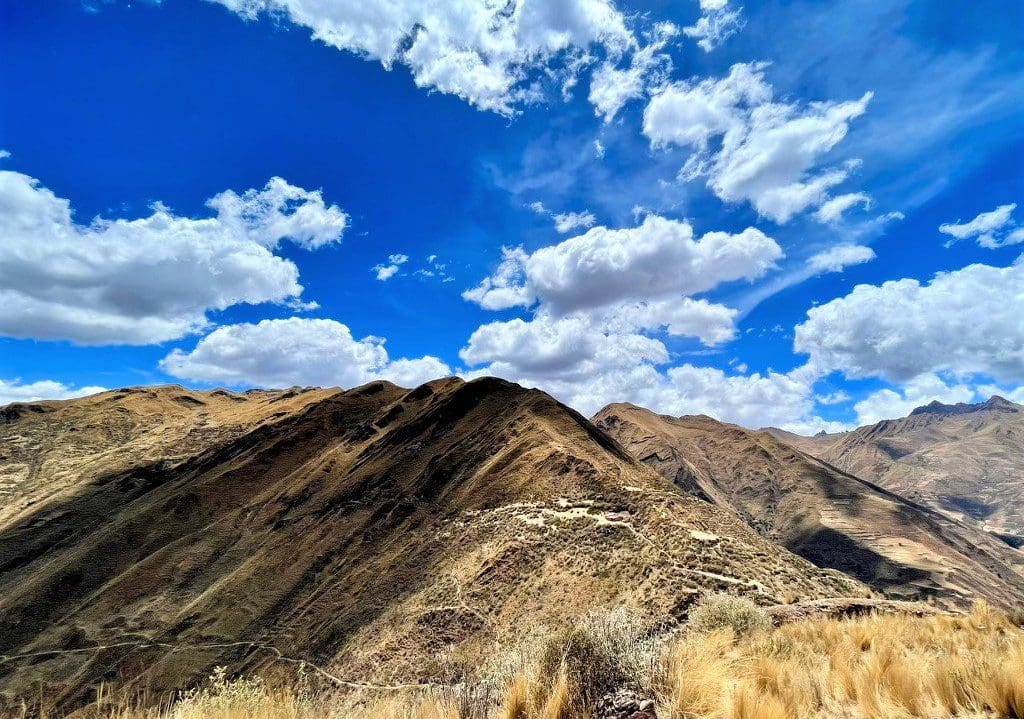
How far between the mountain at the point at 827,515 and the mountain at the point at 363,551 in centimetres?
5449

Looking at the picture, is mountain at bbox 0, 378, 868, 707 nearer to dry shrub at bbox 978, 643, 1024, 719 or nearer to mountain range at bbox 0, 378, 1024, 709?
mountain range at bbox 0, 378, 1024, 709

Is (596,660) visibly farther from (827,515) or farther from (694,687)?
(827,515)

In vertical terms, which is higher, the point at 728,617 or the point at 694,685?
the point at 694,685

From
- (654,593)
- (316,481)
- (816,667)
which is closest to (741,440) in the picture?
(316,481)

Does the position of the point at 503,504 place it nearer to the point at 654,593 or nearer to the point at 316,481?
the point at 654,593

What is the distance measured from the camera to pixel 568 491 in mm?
34469

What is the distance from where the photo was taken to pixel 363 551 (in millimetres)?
37719

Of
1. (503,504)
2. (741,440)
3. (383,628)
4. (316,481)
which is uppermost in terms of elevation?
(741,440)

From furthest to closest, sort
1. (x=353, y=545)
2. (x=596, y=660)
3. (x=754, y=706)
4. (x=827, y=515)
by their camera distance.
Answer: (x=827, y=515)
(x=353, y=545)
(x=596, y=660)
(x=754, y=706)

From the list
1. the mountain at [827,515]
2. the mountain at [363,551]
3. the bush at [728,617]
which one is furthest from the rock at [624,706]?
the mountain at [827,515]

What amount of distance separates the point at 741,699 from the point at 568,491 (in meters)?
30.0

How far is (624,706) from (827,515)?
5026 inches

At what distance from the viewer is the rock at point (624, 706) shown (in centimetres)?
501

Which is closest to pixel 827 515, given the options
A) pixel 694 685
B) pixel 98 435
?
pixel 694 685
